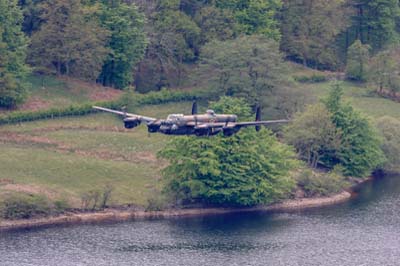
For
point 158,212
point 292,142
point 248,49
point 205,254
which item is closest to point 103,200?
point 158,212

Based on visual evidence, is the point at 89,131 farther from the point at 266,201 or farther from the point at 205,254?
the point at 205,254

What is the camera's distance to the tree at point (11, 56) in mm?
170500

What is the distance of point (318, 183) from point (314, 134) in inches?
429

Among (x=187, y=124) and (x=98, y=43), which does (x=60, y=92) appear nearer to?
(x=98, y=43)

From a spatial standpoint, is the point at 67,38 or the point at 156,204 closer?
the point at 156,204

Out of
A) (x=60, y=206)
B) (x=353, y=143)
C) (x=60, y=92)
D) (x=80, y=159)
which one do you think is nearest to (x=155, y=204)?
(x=60, y=206)

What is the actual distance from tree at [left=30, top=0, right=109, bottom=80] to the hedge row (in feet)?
28.9

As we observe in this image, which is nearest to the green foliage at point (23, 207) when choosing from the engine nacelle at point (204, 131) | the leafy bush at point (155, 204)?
the leafy bush at point (155, 204)

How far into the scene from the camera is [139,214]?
474 ft

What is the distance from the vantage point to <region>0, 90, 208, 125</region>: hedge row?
553ft

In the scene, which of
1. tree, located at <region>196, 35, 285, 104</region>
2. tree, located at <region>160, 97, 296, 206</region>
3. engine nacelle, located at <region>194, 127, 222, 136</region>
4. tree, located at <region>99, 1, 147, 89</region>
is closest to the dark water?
tree, located at <region>160, 97, 296, 206</region>

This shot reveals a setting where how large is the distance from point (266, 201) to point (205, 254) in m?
23.1

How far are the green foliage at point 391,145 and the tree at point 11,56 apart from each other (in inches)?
2143

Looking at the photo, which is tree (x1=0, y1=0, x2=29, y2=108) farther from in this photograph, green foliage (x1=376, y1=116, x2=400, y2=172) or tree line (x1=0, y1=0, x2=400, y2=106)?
green foliage (x1=376, y1=116, x2=400, y2=172)
